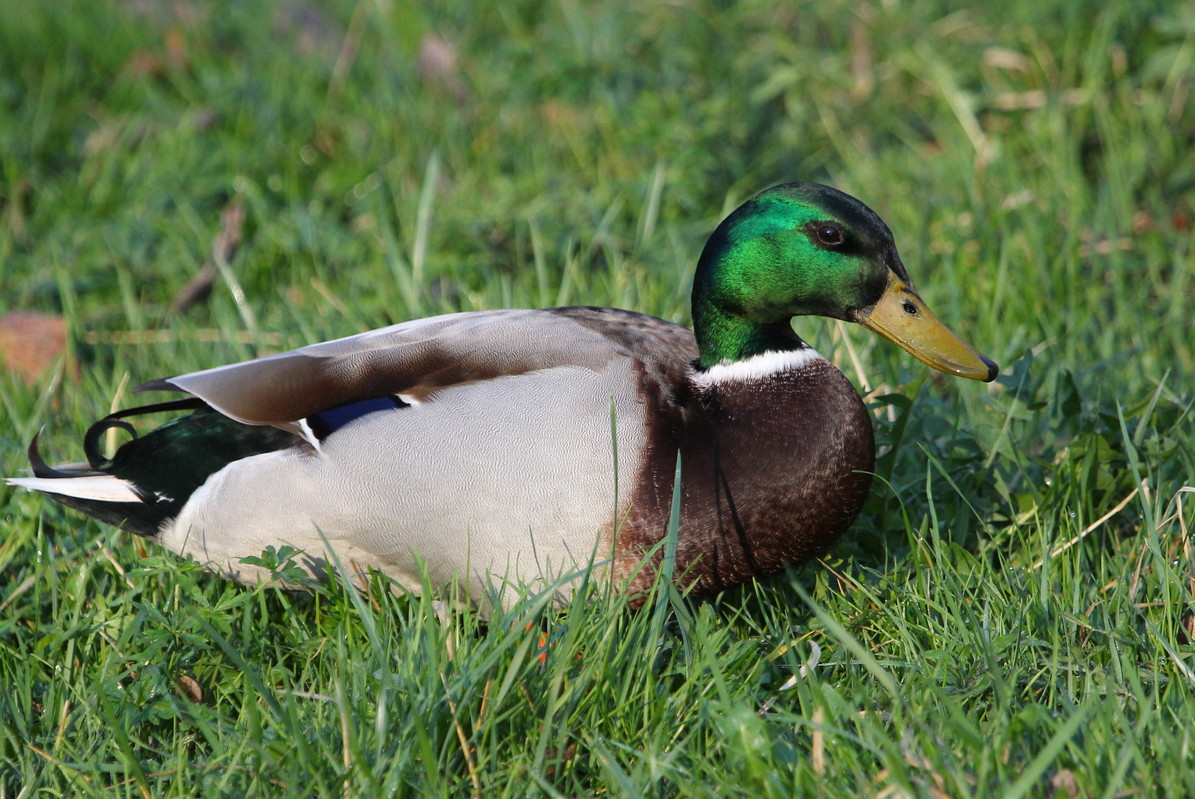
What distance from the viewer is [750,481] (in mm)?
2543

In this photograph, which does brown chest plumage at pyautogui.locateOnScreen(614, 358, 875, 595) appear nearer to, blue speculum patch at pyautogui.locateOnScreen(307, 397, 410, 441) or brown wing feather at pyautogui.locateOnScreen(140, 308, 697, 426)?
brown wing feather at pyautogui.locateOnScreen(140, 308, 697, 426)

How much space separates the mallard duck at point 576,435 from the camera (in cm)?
252

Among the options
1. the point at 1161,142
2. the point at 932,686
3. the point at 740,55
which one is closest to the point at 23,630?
the point at 932,686

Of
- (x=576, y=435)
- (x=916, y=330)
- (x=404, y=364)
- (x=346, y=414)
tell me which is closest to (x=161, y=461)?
(x=346, y=414)

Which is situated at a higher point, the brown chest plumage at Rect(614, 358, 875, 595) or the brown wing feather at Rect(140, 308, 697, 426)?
the brown wing feather at Rect(140, 308, 697, 426)

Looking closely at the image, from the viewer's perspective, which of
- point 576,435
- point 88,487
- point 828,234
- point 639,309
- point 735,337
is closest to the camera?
point 576,435

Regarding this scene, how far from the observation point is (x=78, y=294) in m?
4.41

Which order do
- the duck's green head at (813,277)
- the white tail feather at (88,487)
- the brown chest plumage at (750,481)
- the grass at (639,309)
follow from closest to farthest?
the grass at (639,309) → the brown chest plumage at (750,481) → the duck's green head at (813,277) → the white tail feather at (88,487)

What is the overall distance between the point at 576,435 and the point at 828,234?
0.66 meters

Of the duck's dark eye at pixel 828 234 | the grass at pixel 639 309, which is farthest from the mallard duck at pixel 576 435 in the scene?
the grass at pixel 639 309

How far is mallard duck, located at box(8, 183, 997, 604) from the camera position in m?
2.52

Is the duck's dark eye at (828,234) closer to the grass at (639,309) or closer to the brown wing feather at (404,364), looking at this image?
the brown wing feather at (404,364)

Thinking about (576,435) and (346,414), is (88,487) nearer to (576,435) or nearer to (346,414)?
(346,414)

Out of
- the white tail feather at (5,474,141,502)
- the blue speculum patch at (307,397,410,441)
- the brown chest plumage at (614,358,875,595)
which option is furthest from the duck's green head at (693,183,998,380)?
the white tail feather at (5,474,141,502)
